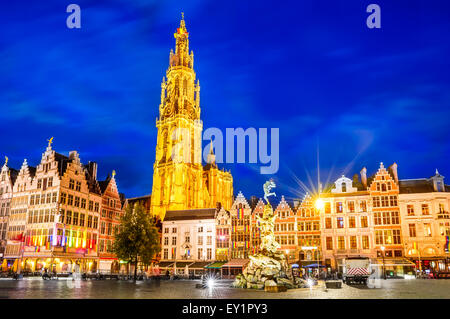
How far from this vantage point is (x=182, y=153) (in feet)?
307

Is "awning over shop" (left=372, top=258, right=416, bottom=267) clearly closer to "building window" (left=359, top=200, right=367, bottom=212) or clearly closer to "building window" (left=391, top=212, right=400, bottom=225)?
"building window" (left=391, top=212, right=400, bottom=225)

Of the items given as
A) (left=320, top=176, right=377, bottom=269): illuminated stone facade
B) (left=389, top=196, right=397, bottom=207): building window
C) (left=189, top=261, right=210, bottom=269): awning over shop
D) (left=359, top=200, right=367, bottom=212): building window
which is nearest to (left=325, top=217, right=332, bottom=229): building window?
(left=320, top=176, right=377, bottom=269): illuminated stone facade

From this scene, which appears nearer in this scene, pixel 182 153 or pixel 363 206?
pixel 363 206

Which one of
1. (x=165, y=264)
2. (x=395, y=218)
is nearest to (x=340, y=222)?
(x=395, y=218)

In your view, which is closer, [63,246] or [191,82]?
[63,246]

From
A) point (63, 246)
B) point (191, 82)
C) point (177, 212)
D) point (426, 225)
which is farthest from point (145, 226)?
point (191, 82)

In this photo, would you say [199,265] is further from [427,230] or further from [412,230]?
[427,230]

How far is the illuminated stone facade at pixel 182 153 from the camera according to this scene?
297 feet

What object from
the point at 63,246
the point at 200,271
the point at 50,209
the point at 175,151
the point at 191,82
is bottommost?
the point at 200,271

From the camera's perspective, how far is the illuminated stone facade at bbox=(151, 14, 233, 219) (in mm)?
90562

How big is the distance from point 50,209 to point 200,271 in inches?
962

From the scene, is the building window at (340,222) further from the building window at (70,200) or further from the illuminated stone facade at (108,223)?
the building window at (70,200)
